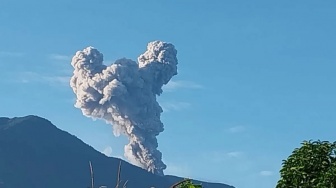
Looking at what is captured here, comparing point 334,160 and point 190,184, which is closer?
point 190,184

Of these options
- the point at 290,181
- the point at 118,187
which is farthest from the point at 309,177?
the point at 118,187

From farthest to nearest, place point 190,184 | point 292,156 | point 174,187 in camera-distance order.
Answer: point 292,156 < point 190,184 < point 174,187

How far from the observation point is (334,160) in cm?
2902

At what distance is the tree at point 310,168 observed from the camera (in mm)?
26984

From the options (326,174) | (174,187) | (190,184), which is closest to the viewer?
(174,187)

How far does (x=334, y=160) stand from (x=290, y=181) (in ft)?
8.08

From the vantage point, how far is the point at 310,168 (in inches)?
1110

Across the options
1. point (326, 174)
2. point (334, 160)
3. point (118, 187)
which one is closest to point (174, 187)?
point (118, 187)

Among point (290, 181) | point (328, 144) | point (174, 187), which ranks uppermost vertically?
point (328, 144)

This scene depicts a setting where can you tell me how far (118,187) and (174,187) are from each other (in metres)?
1.35

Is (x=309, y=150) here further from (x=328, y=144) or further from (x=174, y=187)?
(x=174, y=187)

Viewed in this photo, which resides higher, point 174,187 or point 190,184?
point 190,184

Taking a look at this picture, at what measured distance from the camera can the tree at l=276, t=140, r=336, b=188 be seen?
88.5ft

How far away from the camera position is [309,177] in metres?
27.7
